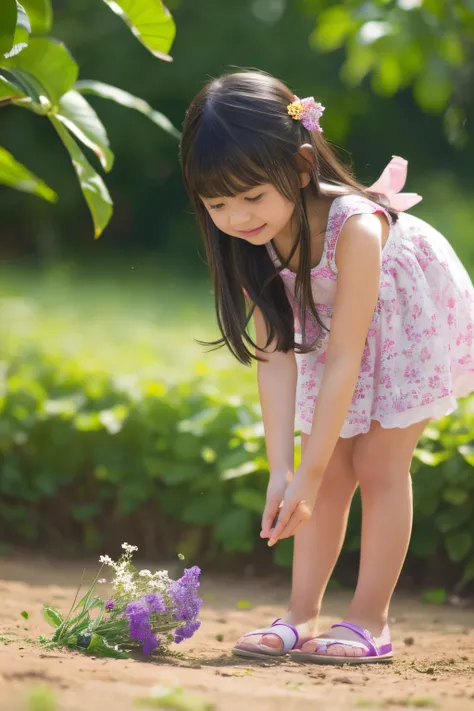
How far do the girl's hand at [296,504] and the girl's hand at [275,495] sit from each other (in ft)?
0.13

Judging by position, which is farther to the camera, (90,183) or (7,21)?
(90,183)

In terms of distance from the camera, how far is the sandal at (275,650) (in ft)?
7.14

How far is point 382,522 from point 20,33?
1241 mm

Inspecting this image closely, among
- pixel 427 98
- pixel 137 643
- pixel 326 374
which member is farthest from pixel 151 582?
pixel 427 98

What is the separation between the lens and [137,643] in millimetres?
2045

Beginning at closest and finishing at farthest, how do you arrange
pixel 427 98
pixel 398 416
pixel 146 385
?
pixel 398 416
pixel 427 98
pixel 146 385

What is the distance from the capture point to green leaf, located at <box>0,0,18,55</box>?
186 centimetres

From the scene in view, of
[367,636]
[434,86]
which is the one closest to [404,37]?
[434,86]

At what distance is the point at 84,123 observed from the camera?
2.08 metres

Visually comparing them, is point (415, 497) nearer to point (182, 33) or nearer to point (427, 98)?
point (427, 98)

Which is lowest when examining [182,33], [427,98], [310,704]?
[310,704]

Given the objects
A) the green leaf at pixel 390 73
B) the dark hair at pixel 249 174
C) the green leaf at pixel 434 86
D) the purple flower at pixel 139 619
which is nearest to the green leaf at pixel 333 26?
the green leaf at pixel 390 73

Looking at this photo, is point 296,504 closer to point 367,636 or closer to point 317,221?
point 367,636

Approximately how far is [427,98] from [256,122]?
4.22 ft
